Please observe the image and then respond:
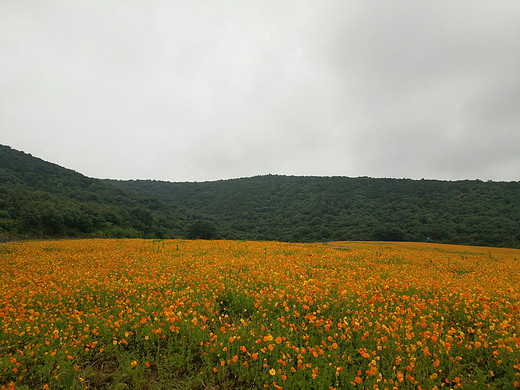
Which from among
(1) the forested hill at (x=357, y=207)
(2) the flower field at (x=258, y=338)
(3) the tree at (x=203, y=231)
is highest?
(1) the forested hill at (x=357, y=207)

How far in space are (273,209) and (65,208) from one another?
59850 mm

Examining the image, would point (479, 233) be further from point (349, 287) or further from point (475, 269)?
point (349, 287)

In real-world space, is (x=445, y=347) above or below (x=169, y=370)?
above

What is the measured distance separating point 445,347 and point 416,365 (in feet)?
2.21

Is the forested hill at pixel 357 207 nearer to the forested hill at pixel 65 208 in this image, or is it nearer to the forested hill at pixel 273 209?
the forested hill at pixel 273 209

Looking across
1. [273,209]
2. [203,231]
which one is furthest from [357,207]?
[203,231]

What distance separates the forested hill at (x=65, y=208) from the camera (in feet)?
108

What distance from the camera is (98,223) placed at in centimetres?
3953

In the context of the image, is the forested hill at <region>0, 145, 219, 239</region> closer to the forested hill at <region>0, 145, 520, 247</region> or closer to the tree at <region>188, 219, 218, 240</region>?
the forested hill at <region>0, 145, 520, 247</region>

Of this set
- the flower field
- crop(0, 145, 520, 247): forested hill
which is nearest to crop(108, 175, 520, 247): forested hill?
crop(0, 145, 520, 247): forested hill

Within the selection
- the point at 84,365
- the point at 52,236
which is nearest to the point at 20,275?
the point at 84,365

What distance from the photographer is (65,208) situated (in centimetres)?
3641

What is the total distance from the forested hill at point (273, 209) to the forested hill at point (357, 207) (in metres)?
0.24

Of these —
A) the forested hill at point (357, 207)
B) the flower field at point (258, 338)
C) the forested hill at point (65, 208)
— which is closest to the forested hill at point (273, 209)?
the forested hill at point (65, 208)
